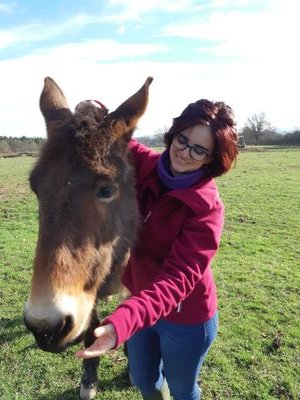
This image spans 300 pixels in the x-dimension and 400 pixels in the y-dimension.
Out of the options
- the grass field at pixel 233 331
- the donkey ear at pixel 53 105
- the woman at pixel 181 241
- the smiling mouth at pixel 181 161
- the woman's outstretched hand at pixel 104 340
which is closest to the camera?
the woman's outstretched hand at pixel 104 340

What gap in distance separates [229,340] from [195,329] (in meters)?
2.82

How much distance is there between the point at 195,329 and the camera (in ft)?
10.5

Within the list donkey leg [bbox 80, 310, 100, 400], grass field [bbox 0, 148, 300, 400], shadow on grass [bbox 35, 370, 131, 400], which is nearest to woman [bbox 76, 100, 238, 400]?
donkey leg [bbox 80, 310, 100, 400]

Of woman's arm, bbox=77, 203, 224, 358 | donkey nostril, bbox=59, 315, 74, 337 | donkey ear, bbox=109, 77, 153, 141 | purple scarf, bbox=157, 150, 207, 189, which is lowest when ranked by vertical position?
donkey nostril, bbox=59, 315, 74, 337

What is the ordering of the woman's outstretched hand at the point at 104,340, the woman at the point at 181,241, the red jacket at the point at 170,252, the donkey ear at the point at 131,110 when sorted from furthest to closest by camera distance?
1. the donkey ear at the point at 131,110
2. the woman at the point at 181,241
3. the red jacket at the point at 170,252
4. the woman's outstretched hand at the point at 104,340

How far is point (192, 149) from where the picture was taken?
293cm

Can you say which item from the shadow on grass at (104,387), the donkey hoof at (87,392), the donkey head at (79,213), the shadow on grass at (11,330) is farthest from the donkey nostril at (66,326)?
the shadow on grass at (11,330)

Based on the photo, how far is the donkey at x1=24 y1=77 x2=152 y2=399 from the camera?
2207mm

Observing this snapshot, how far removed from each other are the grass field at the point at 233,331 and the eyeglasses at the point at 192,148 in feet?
7.15

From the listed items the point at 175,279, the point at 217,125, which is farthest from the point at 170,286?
the point at 217,125

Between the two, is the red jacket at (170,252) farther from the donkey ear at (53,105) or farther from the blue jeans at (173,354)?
the donkey ear at (53,105)

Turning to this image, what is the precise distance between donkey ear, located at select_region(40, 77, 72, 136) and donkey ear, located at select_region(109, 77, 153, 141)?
17.6 inches

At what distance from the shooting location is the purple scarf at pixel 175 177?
2.95 m

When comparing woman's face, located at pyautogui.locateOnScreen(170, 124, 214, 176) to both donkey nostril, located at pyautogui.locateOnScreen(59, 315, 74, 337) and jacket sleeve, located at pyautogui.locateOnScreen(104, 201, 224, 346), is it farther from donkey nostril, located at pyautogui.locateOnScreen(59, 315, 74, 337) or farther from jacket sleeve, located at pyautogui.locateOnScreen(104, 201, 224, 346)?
donkey nostril, located at pyautogui.locateOnScreen(59, 315, 74, 337)
